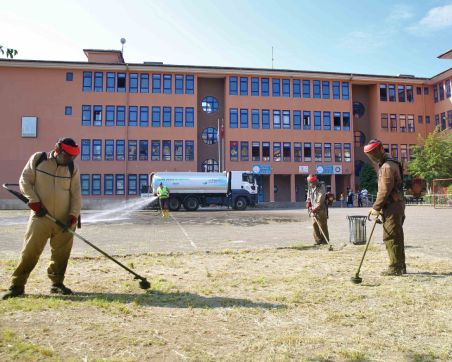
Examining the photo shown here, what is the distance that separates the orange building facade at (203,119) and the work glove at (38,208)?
114ft

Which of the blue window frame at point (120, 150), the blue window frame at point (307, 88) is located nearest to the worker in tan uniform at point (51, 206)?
→ the blue window frame at point (120, 150)

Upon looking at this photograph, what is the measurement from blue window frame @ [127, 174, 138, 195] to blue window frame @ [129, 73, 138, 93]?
8.80 m

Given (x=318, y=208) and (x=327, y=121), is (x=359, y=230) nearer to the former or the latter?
(x=318, y=208)

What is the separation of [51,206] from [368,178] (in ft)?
136

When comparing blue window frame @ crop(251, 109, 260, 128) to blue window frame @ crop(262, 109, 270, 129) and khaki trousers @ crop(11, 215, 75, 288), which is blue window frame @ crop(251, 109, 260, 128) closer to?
blue window frame @ crop(262, 109, 270, 129)

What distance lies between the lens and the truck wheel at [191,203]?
3016 centimetres

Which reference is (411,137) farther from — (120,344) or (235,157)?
(120,344)

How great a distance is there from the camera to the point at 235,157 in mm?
42594

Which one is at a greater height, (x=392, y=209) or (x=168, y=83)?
(x=168, y=83)

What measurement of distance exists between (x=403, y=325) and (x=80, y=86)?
41.7 metres

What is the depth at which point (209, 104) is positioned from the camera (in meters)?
44.4

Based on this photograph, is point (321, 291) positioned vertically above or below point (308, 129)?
→ below

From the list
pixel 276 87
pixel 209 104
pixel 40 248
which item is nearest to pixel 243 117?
pixel 209 104

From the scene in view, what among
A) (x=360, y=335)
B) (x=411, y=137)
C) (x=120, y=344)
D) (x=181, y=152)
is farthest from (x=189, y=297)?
(x=411, y=137)
